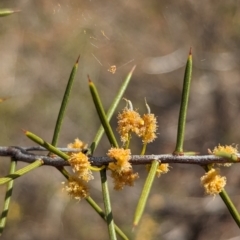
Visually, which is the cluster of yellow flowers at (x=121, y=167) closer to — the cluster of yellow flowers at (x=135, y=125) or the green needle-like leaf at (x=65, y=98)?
the cluster of yellow flowers at (x=135, y=125)

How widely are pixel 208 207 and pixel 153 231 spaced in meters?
0.54

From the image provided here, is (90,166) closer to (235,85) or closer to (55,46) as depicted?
(55,46)

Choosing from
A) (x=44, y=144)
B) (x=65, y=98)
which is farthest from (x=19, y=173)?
(x=65, y=98)

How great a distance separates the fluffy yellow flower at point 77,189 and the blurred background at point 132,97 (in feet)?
7.28

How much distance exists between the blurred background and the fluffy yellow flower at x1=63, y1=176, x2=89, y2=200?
7.28ft

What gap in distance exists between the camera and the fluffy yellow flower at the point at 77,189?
0.81 meters

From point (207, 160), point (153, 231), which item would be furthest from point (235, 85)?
point (207, 160)

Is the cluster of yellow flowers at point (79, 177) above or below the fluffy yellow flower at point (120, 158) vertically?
above

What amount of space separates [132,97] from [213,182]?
8.87 ft

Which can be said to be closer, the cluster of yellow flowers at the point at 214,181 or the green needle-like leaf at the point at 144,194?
the green needle-like leaf at the point at 144,194

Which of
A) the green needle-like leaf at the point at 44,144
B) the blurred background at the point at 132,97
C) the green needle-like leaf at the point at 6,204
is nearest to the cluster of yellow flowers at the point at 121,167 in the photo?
the green needle-like leaf at the point at 44,144

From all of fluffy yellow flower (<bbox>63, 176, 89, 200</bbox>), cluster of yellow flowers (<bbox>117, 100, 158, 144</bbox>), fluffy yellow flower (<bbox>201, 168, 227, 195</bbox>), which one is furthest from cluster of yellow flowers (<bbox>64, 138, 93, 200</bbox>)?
fluffy yellow flower (<bbox>201, 168, 227, 195</bbox>)

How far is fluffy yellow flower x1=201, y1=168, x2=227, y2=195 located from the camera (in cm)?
77

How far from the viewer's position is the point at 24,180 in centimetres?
333
